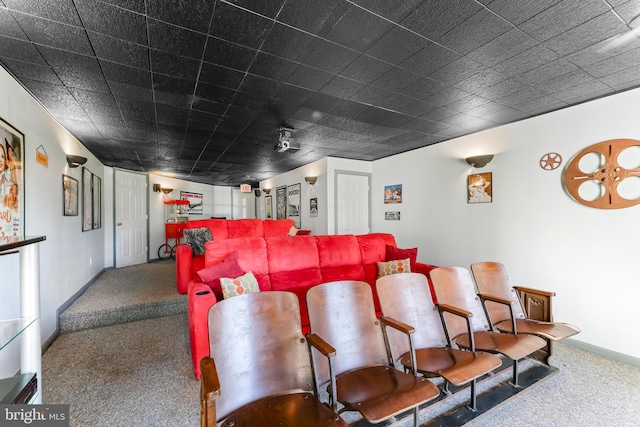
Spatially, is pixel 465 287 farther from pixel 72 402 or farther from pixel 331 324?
pixel 72 402

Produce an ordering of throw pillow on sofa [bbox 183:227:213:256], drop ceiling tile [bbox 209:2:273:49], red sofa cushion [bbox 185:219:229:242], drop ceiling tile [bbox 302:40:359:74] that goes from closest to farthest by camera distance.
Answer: drop ceiling tile [bbox 209:2:273:49]
drop ceiling tile [bbox 302:40:359:74]
throw pillow on sofa [bbox 183:227:213:256]
red sofa cushion [bbox 185:219:229:242]

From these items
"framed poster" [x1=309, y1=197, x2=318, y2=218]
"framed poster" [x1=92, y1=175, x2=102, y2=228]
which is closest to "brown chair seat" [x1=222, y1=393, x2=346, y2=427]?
"framed poster" [x1=309, y1=197, x2=318, y2=218]

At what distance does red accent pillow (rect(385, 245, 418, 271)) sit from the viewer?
330 cm

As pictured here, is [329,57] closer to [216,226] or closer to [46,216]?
[46,216]

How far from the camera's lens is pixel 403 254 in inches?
131

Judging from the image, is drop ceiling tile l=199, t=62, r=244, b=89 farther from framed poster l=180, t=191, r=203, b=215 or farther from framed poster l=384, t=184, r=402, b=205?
framed poster l=180, t=191, r=203, b=215

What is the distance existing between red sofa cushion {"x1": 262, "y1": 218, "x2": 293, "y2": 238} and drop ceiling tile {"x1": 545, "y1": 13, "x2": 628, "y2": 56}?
4.62 m

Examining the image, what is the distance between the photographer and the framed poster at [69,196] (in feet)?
10.8

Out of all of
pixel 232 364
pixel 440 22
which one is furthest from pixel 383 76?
pixel 232 364

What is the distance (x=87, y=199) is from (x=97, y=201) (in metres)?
0.76

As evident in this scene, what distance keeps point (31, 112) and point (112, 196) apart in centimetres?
369

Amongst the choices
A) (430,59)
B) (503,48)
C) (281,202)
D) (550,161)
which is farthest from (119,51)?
(281,202)

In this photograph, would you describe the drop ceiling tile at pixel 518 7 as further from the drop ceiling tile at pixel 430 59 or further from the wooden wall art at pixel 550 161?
the wooden wall art at pixel 550 161
